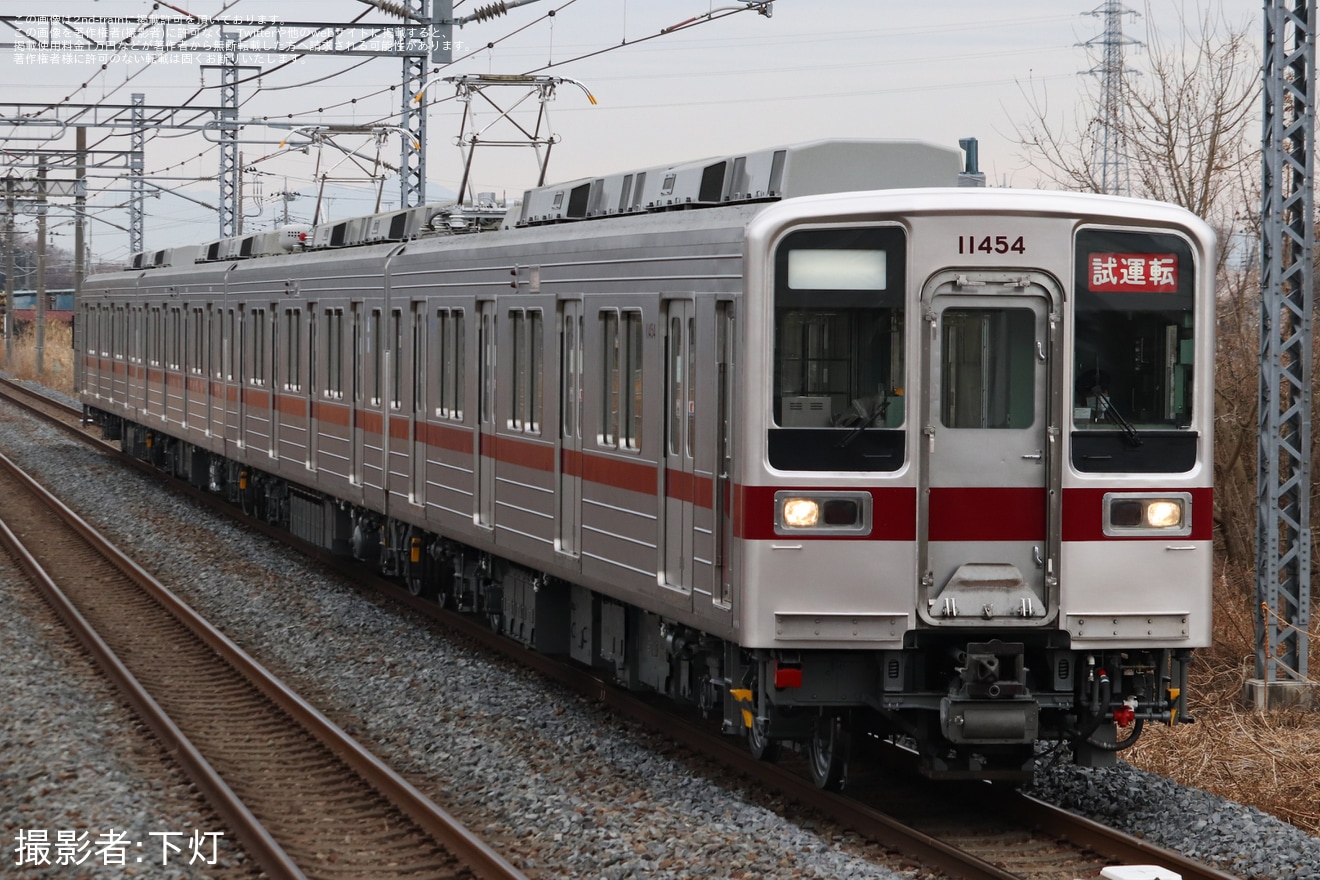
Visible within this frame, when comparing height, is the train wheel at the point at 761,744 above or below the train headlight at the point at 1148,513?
below

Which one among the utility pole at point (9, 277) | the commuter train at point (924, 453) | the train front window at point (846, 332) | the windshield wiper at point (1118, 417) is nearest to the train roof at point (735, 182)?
the commuter train at point (924, 453)

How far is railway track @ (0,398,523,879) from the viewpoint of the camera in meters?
7.84

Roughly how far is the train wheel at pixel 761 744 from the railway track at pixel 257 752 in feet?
4.59

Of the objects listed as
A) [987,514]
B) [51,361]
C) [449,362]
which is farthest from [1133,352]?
[51,361]

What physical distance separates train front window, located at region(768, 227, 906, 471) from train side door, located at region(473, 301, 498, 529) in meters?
4.46

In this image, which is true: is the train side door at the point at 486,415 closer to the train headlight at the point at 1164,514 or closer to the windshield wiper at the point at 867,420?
the windshield wiper at the point at 867,420

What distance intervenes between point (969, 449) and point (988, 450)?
8cm

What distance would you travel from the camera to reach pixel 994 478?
7957 mm

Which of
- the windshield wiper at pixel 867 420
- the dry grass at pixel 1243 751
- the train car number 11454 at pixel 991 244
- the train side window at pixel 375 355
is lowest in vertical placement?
the dry grass at pixel 1243 751

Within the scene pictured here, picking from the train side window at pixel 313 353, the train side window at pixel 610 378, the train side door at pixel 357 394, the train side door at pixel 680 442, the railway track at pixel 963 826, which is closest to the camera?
the railway track at pixel 963 826

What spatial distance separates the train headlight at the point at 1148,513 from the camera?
7988 mm

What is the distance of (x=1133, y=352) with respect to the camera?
8.05m

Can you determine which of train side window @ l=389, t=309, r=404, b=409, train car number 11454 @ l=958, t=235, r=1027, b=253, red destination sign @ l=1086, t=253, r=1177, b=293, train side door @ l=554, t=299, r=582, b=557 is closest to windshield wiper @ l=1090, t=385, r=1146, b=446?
red destination sign @ l=1086, t=253, r=1177, b=293

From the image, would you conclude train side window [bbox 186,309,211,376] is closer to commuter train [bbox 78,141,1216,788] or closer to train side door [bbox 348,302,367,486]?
train side door [bbox 348,302,367,486]
